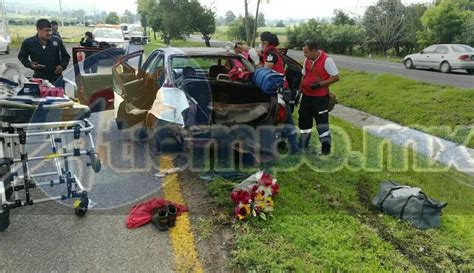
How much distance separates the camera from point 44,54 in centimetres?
654

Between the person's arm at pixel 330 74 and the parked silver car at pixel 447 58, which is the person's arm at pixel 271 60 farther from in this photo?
the parked silver car at pixel 447 58

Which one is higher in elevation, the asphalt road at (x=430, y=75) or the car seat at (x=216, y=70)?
the car seat at (x=216, y=70)

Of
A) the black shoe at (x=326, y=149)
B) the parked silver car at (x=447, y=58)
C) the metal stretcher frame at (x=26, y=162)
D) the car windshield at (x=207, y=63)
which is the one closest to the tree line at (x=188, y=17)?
the parked silver car at (x=447, y=58)

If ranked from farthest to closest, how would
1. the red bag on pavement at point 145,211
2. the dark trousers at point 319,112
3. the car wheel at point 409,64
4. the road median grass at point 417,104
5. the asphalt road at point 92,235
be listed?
the car wheel at point 409,64, the road median grass at point 417,104, the dark trousers at point 319,112, the red bag on pavement at point 145,211, the asphalt road at point 92,235

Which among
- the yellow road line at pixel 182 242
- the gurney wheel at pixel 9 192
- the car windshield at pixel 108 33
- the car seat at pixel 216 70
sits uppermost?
the car windshield at pixel 108 33

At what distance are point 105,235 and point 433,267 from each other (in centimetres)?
275

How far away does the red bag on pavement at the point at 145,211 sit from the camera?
3832mm

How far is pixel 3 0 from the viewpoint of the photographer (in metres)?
34.4

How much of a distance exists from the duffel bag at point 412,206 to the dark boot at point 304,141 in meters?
2.21

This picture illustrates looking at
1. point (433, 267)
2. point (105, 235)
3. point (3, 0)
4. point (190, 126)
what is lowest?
point (433, 267)

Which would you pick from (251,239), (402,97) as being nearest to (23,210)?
(251,239)

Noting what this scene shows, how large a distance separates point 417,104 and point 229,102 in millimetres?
6591

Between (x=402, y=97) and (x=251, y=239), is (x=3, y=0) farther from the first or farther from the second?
(x=251, y=239)

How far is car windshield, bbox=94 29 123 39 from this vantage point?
25.1m
